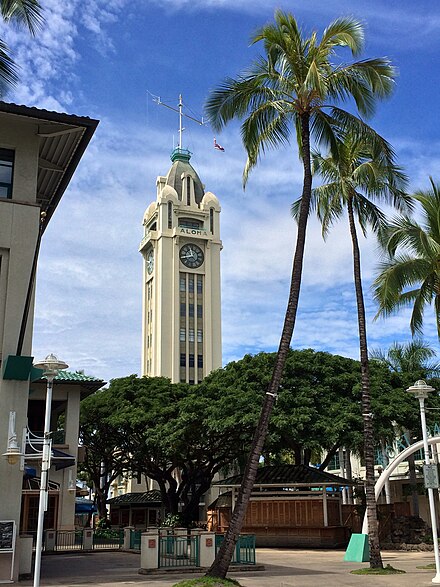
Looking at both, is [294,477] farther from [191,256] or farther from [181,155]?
[181,155]

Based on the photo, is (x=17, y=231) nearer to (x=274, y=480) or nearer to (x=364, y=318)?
(x=364, y=318)

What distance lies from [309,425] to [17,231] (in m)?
20.5

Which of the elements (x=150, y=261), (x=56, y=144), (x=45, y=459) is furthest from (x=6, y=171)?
(x=150, y=261)

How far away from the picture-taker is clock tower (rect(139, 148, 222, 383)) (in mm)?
86188

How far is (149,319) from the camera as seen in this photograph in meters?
91.9

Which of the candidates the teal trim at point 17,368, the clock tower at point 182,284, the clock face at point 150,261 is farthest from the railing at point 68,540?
the clock face at point 150,261

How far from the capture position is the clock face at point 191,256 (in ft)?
295

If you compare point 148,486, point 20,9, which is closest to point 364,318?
point 20,9

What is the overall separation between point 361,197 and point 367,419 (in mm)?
7569

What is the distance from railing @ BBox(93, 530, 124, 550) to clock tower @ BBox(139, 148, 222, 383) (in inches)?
1868

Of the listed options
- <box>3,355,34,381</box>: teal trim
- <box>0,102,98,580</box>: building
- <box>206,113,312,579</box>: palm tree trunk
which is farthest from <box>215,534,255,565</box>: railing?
<box>3,355,34,381</box>: teal trim

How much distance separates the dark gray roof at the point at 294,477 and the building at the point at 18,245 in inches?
747

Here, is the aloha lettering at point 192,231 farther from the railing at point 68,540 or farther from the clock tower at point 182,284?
the railing at point 68,540

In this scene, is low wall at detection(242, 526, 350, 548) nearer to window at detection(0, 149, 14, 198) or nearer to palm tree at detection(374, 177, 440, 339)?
palm tree at detection(374, 177, 440, 339)
